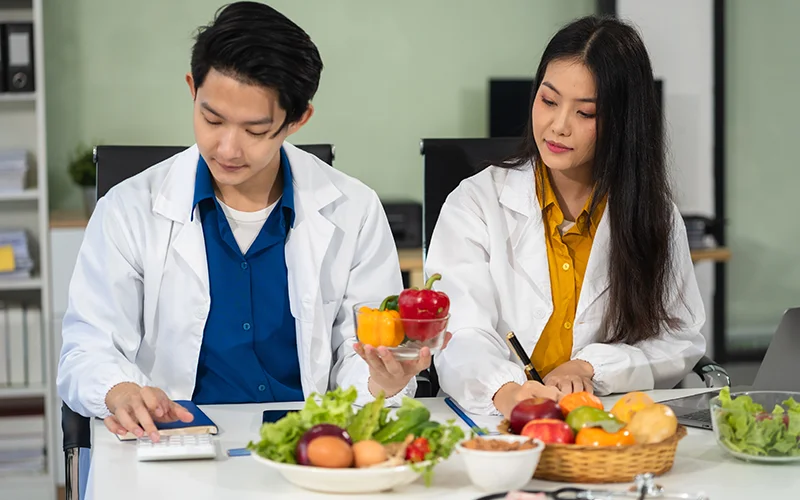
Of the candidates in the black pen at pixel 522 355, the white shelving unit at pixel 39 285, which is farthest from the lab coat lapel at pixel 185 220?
the white shelving unit at pixel 39 285

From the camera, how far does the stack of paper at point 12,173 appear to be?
155 inches

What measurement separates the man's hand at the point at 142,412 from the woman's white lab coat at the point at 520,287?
0.58m

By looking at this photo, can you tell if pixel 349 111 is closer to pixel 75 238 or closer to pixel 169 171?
pixel 75 238

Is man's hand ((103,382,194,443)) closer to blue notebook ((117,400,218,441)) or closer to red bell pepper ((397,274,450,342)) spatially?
blue notebook ((117,400,218,441))

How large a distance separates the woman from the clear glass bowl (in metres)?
0.44

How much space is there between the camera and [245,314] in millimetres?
2096

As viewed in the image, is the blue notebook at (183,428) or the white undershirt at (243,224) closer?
the blue notebook at (183,428)

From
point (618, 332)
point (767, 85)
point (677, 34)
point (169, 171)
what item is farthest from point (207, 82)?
point (767, 85)

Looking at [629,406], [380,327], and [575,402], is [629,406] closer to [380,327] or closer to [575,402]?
[575,402]

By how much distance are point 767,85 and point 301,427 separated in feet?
13.6

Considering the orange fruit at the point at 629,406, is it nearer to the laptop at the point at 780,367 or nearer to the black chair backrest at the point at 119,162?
the laptop at the point at 780,367

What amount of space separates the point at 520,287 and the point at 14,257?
Result: 2.37 meters

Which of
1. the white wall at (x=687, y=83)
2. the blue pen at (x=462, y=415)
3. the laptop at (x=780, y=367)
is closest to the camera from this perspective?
the blue pen at (x=462, y=415)

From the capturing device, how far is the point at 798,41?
4.98m
